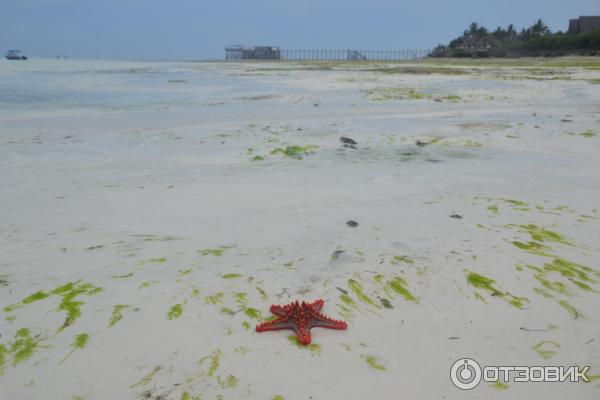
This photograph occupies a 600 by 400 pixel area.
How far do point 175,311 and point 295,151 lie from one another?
5194mm

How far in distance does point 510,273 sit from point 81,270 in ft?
12.1

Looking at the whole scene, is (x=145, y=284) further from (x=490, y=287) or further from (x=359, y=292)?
(x=490, y=287)

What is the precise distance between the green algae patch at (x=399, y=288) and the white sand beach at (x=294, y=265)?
25 millimetres

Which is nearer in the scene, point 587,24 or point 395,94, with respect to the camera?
point 395,94

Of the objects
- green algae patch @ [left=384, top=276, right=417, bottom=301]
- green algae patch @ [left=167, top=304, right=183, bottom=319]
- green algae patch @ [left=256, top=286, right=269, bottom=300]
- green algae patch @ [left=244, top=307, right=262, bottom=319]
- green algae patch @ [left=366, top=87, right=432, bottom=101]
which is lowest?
green algae patch @ [left=167, top=304, right=183, bottom=319]

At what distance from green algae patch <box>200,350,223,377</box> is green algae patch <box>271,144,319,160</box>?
202 inches

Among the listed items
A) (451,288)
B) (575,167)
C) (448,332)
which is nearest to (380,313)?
(448,332)

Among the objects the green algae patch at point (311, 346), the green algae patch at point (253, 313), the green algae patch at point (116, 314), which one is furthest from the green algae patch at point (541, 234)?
the green algae patch at point (116, 314)

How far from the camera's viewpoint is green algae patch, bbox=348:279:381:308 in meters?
3.05

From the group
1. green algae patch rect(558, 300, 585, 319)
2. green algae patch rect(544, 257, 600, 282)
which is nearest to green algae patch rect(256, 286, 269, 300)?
green algae patch rect(558, 300, 585, 319)

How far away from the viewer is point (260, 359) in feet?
8.07

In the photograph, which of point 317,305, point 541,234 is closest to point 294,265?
point 317,305

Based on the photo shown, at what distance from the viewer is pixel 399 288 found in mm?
3211

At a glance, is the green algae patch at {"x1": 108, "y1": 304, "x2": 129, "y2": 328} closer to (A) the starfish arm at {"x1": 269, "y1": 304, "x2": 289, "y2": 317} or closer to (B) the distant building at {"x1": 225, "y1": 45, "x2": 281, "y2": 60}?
(A) the starfish arm at {"x1": 269, "y1": 304, "x2": 289, "y2": 317}
